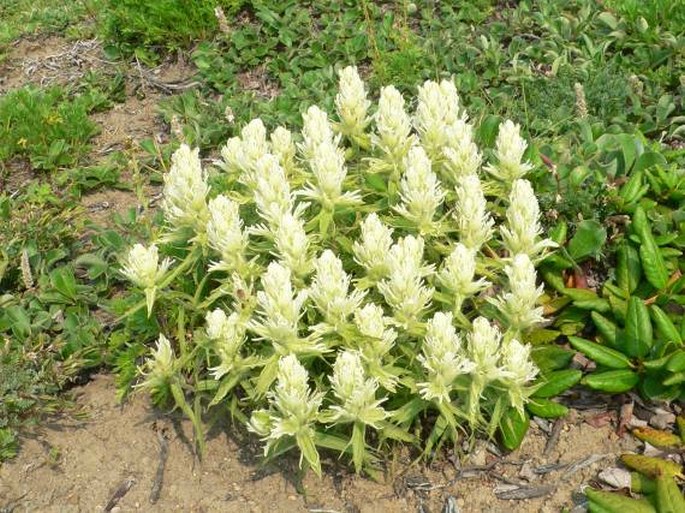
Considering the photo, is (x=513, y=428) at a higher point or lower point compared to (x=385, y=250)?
lower

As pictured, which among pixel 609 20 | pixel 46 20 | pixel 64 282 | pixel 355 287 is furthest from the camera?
pixel 46 20

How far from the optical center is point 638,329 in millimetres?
3443

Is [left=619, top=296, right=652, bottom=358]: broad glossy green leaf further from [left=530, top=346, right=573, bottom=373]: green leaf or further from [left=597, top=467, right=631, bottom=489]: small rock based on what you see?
[left=597, top=467, right=631, bottom=489]: small rock

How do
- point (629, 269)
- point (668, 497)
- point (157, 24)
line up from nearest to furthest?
point (668, 497) < point (629, 269) < point (157, 24)

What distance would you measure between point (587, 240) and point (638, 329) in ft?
1.80

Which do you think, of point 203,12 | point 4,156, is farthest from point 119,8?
point 4,156

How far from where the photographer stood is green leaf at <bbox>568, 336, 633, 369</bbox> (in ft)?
11.4

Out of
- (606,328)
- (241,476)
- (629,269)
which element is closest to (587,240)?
(629,269)

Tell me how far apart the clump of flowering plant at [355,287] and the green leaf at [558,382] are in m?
0.08

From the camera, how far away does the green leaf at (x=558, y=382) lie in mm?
3465

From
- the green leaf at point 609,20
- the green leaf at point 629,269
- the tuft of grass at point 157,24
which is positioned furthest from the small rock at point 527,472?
the tuft of grass at point 157,24

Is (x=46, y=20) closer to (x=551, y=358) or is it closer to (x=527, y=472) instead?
(x=551, y=358)

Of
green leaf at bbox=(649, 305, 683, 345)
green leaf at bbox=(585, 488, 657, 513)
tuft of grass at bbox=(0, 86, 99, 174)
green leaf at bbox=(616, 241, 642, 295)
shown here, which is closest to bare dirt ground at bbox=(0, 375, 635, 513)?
green leaf at bbox=(585, 488, 657, 513)

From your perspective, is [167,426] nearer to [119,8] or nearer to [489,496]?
[489,496]
